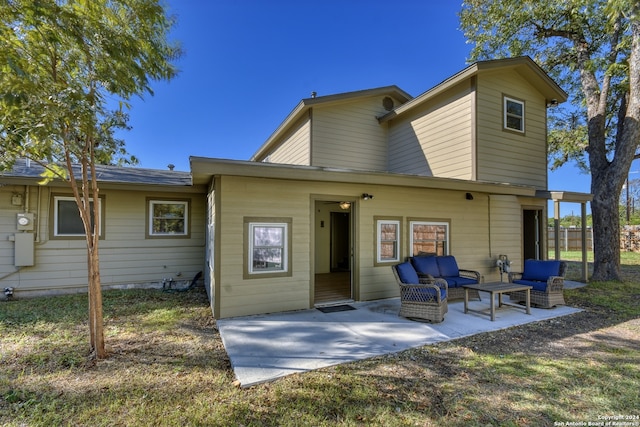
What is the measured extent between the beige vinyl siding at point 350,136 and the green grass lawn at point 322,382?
20.4 ft

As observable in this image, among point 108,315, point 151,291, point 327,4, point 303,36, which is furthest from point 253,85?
point 108,315

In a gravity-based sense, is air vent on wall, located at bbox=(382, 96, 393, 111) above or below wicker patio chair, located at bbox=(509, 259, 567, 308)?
above

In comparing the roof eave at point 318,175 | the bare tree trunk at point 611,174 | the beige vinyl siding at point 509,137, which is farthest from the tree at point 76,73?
the bare tree trunk at point 611,174

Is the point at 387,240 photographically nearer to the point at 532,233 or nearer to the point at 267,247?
the point at 267,247

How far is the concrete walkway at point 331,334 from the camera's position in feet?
12.1

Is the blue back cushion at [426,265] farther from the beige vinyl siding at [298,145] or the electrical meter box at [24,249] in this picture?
the electrical meter box at [24,249]

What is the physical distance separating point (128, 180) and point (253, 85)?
10.0m

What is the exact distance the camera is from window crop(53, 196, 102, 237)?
7141 millimetres

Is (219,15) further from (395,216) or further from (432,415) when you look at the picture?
(432,415)

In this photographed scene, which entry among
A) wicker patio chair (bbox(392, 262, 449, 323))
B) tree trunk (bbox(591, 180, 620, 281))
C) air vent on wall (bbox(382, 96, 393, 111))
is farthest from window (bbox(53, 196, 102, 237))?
tree trunk (bbox(591, 180, 620, 281))

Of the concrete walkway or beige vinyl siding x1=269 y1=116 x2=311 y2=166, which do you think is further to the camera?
beige vinyl siding x1=269 y1=116 x2=311 y2=166

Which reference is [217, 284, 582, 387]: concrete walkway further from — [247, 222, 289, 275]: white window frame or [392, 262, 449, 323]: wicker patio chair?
[247, 222, 289, 275]: white window frame

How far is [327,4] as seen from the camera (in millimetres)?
10477

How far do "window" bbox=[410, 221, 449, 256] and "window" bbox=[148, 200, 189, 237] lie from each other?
6.00 meters
